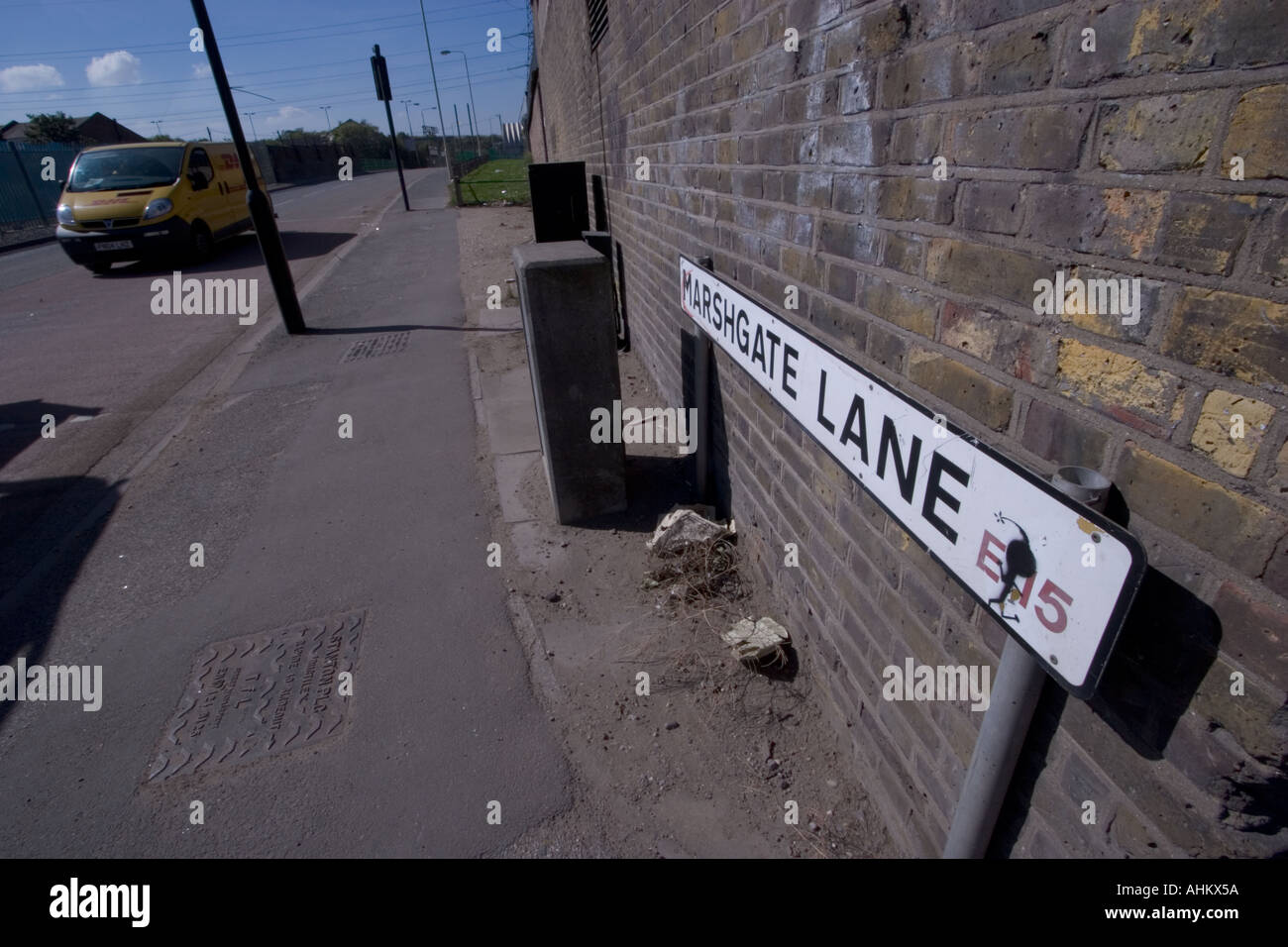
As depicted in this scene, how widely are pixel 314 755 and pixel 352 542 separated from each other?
156cm

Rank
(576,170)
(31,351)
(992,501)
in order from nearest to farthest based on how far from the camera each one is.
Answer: (992,501) → (576,170) → (31,351)

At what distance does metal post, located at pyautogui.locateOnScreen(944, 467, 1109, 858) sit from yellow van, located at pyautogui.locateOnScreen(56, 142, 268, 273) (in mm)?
14917

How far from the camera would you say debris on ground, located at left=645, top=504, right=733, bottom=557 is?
336 cm

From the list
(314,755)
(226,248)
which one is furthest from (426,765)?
(226,248)

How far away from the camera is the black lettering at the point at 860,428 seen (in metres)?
1.58

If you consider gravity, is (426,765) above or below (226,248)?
below

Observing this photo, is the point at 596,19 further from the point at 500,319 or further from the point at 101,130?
the point at 101,130

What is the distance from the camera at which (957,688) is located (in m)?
1.56

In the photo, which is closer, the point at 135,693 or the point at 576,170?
the point at 135,693

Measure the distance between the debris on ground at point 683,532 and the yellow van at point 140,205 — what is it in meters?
13.0

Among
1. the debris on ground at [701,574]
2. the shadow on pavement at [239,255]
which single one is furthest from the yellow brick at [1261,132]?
the shadow on pavement at [239,255]

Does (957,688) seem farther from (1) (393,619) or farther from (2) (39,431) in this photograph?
(2) (39,431)

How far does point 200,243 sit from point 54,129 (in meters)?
50.1

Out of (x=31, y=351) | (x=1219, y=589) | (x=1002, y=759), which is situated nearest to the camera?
(x=1219, y=589)
